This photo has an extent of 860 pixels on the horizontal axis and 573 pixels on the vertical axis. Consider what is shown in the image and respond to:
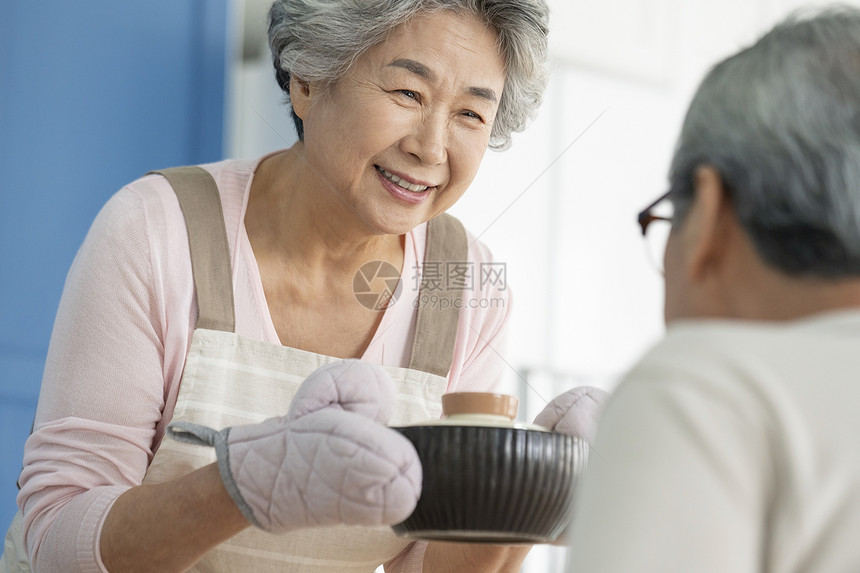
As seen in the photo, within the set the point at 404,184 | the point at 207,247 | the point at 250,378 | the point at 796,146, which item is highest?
the point at 796,146

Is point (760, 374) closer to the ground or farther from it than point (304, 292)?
farther from it

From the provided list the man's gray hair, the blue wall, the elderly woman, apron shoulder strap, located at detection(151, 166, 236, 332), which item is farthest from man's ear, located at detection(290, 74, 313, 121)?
the blue wall

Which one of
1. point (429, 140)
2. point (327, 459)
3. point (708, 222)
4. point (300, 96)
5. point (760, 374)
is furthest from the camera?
point (300, 96)

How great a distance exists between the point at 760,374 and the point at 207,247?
79cm

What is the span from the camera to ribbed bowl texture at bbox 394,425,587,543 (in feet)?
2.52

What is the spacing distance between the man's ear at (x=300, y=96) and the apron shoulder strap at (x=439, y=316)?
0.78ft

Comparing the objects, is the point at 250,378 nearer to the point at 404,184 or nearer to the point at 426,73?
the point at 404,184

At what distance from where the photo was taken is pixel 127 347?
1062mm

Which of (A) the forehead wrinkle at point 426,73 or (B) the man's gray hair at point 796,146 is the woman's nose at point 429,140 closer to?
(A) the forehead wrinkle at point 426,73

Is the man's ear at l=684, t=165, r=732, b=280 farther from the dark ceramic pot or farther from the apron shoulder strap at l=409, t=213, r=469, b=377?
the apron shoulder strap at l=409, t=213, r=469, b=377

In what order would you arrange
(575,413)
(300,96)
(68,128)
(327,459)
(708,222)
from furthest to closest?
(68,128)
(300,96)
(575,413)
(327,459)
(708,222)

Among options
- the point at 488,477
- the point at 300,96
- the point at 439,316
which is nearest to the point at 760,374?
the point at 488,477

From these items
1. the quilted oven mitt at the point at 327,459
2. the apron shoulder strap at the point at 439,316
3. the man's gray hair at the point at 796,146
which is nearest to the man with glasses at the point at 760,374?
the man's gray hair at the point at 796,146

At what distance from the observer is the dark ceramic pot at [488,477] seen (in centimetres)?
77
